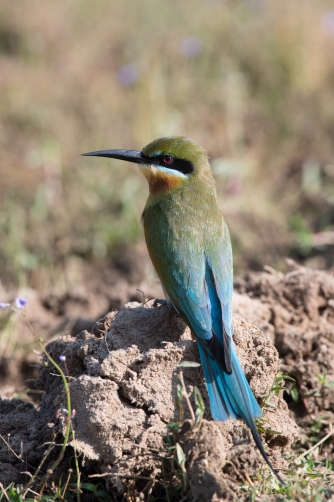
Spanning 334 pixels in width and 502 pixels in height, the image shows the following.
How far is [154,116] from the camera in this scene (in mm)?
7129

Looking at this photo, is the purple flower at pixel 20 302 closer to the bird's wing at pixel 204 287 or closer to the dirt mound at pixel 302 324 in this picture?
the bird's wing at pixel 204 287

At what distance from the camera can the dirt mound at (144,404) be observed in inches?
109

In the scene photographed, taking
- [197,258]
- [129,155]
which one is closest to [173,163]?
[129,155]

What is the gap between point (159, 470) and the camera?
281cm

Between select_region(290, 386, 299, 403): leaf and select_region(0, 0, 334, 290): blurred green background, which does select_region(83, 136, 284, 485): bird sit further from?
select_region(0, 0, 334, 290): blurred green background

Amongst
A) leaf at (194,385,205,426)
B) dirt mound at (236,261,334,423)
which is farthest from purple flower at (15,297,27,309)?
dirt mound at (236,261,334,423)

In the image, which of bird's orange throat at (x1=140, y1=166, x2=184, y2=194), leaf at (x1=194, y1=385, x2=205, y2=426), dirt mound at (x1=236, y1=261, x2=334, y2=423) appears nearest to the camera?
leaf at (x1=194, y1=385, x2=205, y2=426)

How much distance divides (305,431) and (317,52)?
5.71m

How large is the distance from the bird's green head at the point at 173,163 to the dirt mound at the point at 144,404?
977 millimetres

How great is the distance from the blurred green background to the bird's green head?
1.52m

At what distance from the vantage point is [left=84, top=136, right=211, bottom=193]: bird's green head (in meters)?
4.18

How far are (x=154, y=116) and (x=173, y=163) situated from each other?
3020 millimetres

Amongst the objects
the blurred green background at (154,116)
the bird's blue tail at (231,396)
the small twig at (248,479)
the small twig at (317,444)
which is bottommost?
the small twig at (248,479)

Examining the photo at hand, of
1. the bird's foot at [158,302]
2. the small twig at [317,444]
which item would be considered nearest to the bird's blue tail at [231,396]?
the small twig at [317,444]
